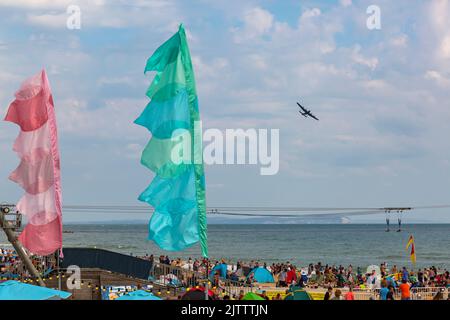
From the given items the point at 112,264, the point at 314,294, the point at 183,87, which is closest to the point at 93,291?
the point at 112,264

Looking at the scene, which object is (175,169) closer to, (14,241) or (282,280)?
(14,241)

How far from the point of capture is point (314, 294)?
31.8m

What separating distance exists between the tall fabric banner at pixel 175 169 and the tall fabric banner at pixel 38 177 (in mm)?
3582

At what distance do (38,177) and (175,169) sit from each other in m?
4.60

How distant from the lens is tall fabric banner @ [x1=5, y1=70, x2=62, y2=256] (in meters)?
22.3

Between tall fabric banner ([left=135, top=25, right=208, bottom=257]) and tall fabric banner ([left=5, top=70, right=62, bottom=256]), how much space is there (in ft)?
11.8

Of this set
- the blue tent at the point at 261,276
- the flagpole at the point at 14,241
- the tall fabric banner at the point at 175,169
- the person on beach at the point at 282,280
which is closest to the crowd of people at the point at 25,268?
the flagpole at the point at 14,241

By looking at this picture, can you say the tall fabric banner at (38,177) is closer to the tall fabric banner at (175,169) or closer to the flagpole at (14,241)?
the tall fabric banner at (175,169)

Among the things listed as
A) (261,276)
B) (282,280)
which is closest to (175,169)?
(282,280)

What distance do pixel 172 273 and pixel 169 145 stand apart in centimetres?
1372

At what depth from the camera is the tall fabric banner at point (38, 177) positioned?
22266mm
